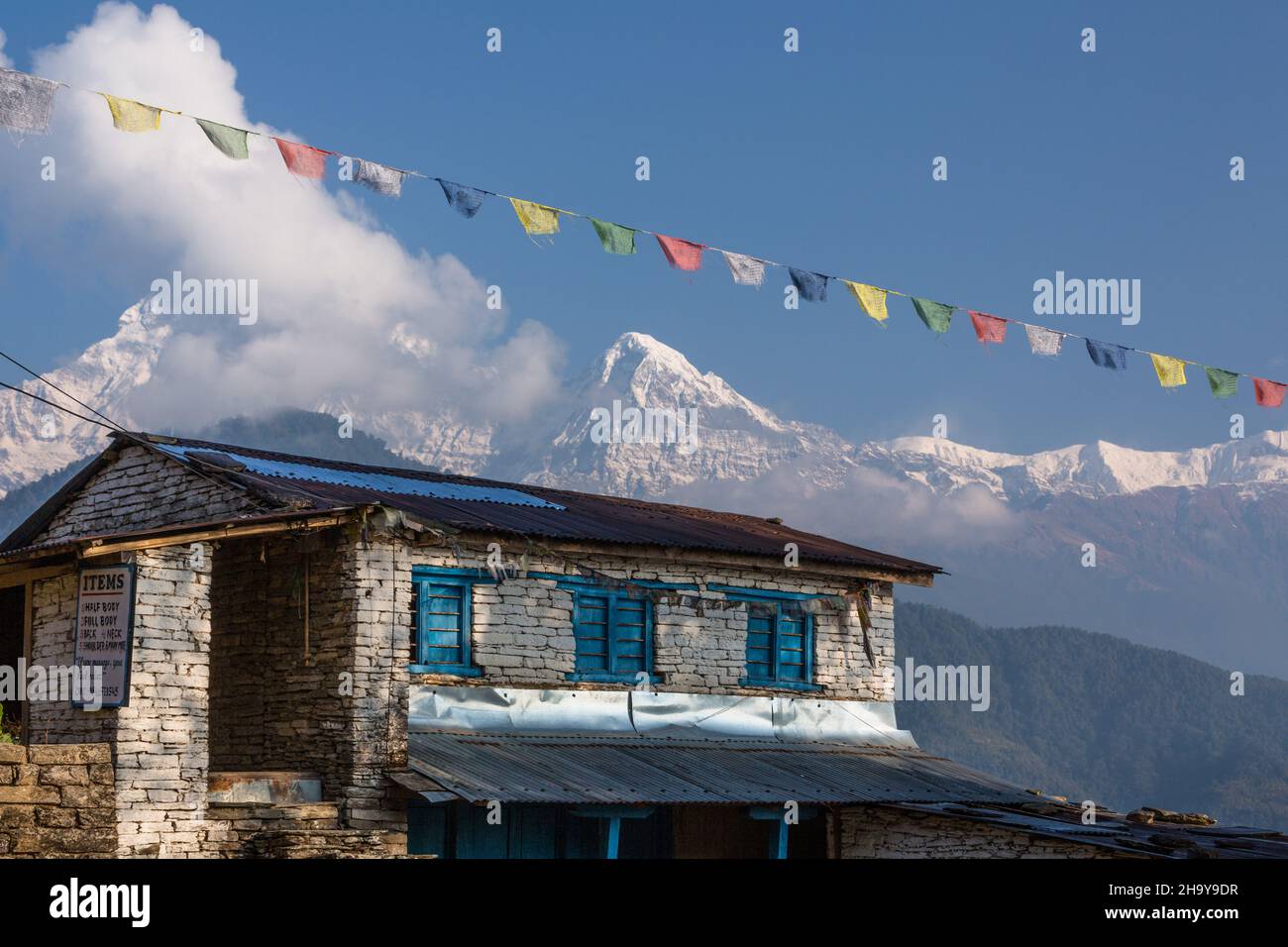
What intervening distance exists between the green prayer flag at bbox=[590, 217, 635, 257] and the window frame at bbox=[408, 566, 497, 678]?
15.3ft

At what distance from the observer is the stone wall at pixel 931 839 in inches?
853

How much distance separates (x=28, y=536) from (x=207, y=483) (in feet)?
15.8

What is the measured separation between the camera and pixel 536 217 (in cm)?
2066

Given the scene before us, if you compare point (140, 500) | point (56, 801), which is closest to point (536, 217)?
point (140, 500)

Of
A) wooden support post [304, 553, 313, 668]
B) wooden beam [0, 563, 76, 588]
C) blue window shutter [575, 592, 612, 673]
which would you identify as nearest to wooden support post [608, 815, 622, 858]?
blue window shutter [575, 592, 612, 673]

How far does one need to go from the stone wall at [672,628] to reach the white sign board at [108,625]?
3515mm

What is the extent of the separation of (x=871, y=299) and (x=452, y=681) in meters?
8.10

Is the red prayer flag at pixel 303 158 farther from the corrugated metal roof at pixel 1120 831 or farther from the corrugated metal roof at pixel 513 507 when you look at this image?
the corrugated metal roof at pixel 1120 831

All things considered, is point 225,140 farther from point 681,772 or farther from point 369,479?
point 681,772

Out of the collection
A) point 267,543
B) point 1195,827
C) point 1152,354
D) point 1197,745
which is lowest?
point 1197,745

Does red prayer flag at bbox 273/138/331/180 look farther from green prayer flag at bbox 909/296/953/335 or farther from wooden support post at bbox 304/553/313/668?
green prayer flag at bbox 909/296/953/335
